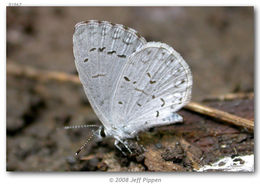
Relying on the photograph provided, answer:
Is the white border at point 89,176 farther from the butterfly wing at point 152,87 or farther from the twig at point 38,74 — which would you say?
the twig at point 38,74

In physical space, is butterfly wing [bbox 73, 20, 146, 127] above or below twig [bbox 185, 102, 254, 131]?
above

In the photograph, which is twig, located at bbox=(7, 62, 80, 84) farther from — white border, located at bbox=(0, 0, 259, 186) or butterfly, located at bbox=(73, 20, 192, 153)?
butterfly, located at bbox=(73, 20, 192, 153)

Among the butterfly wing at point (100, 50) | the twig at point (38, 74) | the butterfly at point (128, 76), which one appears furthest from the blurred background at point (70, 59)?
the butterfly wing at point (100, 50)

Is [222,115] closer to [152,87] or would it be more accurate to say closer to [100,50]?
[152,87]

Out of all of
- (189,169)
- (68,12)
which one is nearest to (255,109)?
(189,169)

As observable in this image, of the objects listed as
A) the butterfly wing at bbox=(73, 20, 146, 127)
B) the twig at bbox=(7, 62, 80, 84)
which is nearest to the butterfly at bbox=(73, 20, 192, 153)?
the butterfly wing at bbox=(73, 20, 146, 127)
